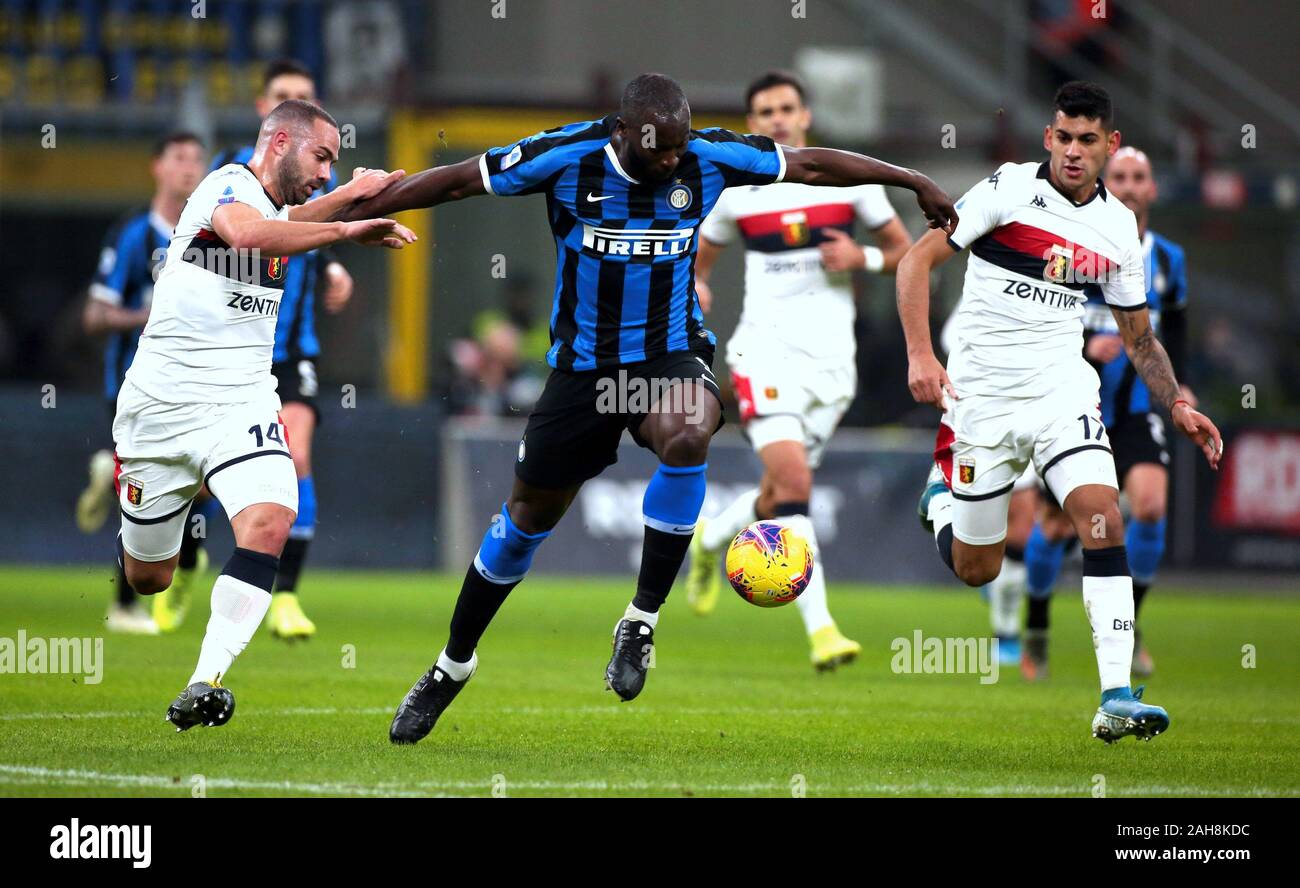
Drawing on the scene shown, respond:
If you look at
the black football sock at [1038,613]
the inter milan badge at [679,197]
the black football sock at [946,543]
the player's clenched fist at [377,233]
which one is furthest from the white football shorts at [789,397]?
the player's clenched fist at [377,233]

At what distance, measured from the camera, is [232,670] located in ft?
30.9

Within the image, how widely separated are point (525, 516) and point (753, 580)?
3.69ft

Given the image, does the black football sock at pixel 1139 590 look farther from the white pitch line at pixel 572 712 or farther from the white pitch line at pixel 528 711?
the white pitch line at pixel 528 711

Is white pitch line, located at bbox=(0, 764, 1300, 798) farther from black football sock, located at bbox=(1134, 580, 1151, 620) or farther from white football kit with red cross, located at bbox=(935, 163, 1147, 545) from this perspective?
black football sock, located at bbox=(1134, 580, 1151, 620)

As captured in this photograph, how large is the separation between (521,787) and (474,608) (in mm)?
1338

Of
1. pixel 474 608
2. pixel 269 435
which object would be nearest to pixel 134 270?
pixel 269 435

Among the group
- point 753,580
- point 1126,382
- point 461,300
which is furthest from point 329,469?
point 753,580

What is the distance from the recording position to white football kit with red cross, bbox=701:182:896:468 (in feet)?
33.2

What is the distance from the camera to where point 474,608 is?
723 centimetres

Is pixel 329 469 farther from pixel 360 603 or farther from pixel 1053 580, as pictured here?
pixel 1053 580

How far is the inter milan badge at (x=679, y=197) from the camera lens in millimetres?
6922

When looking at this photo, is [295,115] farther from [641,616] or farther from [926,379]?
[926,379]

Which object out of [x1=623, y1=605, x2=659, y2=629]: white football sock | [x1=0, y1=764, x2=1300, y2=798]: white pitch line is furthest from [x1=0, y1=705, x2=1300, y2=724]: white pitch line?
[x1=0, y1=764, x2=1300, y2=798]: white pitch line

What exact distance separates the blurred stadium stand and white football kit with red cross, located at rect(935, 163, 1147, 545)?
941 centimetres
